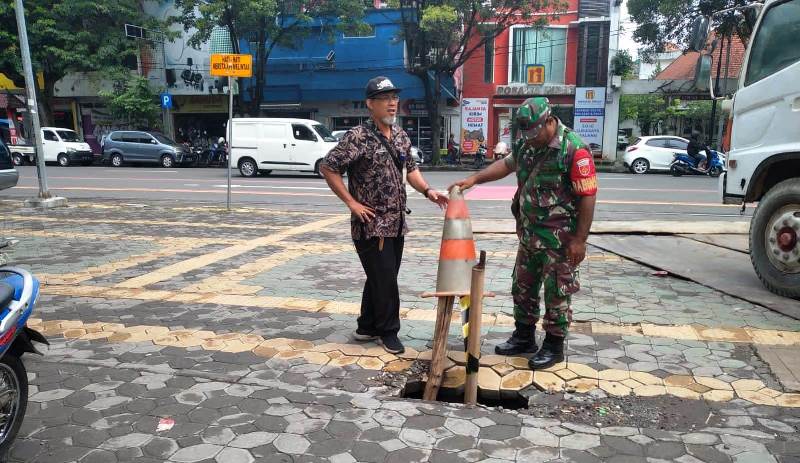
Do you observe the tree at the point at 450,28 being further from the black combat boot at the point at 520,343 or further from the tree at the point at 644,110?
the black combat boot at the point at 520,343

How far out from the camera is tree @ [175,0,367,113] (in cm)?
2152

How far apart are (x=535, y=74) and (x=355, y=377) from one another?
24.7 metres

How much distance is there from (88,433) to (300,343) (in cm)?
143

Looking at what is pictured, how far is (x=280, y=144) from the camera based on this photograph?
60.2 feet

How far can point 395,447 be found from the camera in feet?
8.56

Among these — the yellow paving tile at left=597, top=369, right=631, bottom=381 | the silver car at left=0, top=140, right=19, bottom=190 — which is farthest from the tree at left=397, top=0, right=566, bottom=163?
the yellow paving tile at left=597, top=369, right=631, bottom=381

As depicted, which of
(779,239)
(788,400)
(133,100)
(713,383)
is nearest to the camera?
(788,400)

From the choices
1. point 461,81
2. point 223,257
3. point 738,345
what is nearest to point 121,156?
point 461,81

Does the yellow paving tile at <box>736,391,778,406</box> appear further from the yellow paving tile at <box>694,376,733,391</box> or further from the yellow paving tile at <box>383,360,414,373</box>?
the yellow paving tile at <box>383,360,414,373</box>

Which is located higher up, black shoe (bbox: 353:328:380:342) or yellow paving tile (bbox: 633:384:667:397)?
black shoe (bbox: 353:328:380:342)

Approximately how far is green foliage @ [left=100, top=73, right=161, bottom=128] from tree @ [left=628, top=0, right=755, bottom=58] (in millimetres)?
20646

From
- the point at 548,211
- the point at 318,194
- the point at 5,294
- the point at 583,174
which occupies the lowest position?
the point at 318,194

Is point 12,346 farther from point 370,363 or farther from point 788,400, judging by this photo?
point 788,400

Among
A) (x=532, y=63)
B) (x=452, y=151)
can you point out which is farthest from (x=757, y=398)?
(x=532, y=63)
